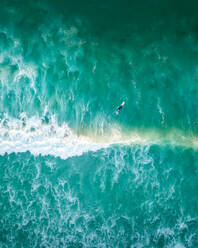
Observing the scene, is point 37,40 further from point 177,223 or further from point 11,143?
point 177,223

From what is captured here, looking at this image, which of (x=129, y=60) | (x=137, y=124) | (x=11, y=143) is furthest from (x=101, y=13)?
(x=11, y=143)

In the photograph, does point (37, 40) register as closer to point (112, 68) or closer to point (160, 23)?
point (112, 68)

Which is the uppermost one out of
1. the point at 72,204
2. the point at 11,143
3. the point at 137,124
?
the point at 137,124

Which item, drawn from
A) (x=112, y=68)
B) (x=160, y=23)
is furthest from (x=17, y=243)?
(x=160, y=23)

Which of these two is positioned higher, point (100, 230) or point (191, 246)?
point (100, 230)
